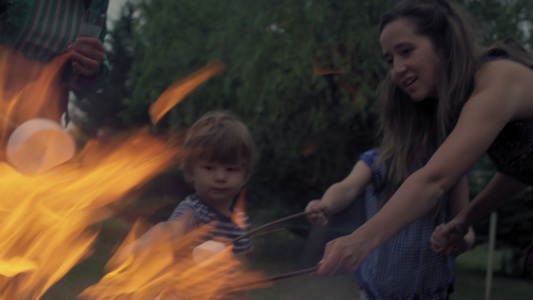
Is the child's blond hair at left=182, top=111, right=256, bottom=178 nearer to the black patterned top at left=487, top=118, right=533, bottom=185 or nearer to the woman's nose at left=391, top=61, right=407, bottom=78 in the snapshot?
the woman's nose at left=391, top=61, right=407, bottom=78

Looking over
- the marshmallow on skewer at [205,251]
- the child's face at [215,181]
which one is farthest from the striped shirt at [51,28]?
the marshmallow on skewer at [205,251]

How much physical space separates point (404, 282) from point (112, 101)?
1934 centimetres

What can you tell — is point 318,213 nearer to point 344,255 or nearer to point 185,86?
point 344,255

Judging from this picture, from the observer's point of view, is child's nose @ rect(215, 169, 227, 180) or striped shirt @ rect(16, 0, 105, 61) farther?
child's nose @ rect(215, 169, 227, 180)

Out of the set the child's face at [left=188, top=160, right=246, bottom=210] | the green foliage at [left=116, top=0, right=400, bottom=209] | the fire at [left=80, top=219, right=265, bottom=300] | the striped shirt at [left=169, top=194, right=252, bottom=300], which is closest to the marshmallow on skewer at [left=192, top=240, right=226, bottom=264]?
the fire at [left=80, top=219, right=265, bottom=300]

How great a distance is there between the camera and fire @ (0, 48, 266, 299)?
2.57m

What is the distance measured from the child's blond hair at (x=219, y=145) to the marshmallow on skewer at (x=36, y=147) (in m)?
0.72

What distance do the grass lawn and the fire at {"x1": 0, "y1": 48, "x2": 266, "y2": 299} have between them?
128 inches

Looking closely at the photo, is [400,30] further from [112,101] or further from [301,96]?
[112,101]

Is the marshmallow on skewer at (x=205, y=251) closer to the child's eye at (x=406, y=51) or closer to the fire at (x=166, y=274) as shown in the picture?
the fire at (x=166, y=274)

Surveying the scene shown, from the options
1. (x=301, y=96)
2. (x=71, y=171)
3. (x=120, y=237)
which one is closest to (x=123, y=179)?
(x=71, y=171)

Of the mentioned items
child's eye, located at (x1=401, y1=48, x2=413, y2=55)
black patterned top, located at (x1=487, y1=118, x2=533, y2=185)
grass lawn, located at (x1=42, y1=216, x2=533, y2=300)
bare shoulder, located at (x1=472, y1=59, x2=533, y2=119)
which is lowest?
grass lawn, located at (x1=42, y1=216, x2=533, y2=300)

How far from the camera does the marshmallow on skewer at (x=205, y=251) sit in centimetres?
268

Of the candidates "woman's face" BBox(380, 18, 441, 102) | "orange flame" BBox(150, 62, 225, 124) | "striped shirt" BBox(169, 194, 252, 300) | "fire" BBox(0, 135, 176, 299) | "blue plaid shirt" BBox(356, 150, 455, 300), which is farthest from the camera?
"orange flame" BBox(150, 62, 225, 124)
